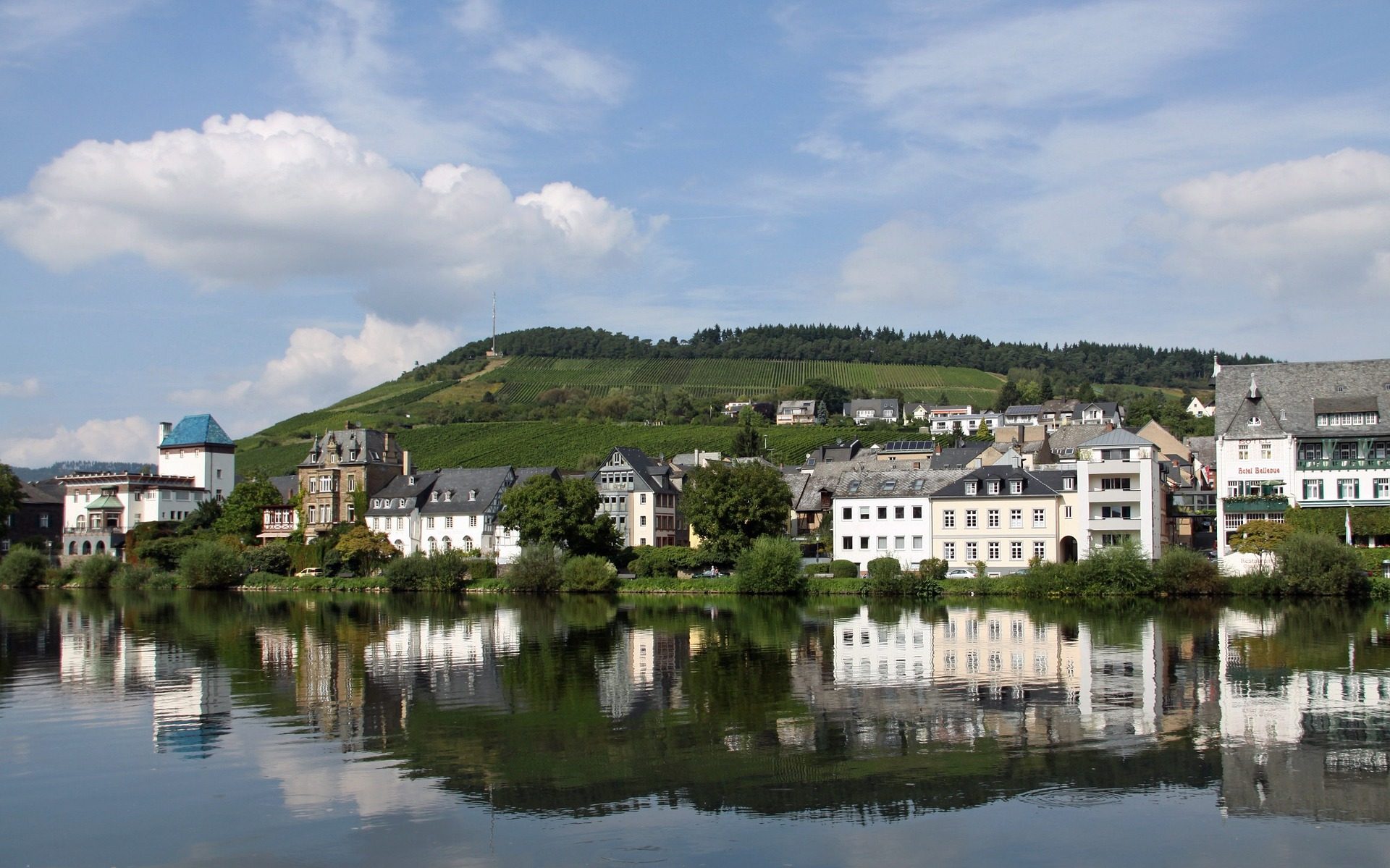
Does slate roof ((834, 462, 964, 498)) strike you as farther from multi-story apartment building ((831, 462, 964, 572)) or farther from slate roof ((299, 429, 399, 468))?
slate roof ((299, 429, 399, 468))

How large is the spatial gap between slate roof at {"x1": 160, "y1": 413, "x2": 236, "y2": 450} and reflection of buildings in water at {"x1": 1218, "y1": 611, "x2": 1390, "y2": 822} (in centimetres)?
10129

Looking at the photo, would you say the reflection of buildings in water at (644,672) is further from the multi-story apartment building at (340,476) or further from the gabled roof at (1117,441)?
the multi-story apartment building at (340,476)

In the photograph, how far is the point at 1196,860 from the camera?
17891mm

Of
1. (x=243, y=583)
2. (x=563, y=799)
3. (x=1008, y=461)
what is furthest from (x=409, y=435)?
(x=563, y=799)

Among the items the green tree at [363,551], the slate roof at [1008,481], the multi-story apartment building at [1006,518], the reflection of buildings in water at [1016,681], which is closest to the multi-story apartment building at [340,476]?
the green tree at [363,551]

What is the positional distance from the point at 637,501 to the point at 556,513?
13.6 m

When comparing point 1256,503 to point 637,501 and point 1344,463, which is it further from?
point 637,501

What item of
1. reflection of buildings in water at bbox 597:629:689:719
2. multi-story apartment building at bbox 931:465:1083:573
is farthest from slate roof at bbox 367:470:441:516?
reflection of buildings in water at bbox 597:629:689:719

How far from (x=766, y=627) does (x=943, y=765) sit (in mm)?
26627

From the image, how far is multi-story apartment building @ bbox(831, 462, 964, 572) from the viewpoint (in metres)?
72.9

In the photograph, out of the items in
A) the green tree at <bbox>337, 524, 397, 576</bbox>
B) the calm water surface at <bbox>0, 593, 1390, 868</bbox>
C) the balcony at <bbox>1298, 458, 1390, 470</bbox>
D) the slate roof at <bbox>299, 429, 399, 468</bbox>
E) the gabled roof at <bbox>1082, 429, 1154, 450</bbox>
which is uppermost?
the slate roof at <bbox>299, 429, 399, 468</bbox>

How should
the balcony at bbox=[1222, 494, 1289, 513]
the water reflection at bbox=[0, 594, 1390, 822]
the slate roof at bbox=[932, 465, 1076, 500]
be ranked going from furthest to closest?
the slate roof at bbox=[932, 465, 1076, 500]
the balcony at bbox=[1222, 494, 1289, 513]
the water reflection at bbox=[0, 594, 1390, 822]

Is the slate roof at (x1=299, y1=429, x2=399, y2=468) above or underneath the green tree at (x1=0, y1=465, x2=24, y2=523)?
above

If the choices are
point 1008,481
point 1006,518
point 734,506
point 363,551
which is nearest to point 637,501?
point 734,506
